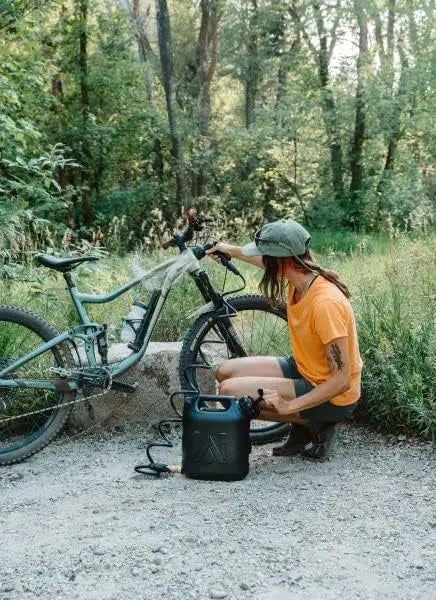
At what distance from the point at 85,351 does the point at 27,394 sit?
0.56 m

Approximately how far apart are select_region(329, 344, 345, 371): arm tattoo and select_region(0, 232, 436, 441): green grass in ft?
2.55

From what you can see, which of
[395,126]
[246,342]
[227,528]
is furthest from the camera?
[395,126]

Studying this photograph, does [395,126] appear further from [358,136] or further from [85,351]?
[85,351]

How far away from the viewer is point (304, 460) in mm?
4012

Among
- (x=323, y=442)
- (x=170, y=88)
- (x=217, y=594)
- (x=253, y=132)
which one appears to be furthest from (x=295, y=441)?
(x=253, y=132)

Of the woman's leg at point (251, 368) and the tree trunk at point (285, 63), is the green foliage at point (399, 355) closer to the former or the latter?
the woman's leg at point (251, 368)

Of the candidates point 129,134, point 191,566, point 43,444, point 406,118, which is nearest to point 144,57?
point 129,134

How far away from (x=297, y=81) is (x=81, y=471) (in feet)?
59.2

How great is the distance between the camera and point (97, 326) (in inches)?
171

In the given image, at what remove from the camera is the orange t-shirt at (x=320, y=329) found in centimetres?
355

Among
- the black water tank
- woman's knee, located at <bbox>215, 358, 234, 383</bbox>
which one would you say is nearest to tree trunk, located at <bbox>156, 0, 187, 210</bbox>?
woman's knee, located at <bbox>215, 358, 234, 383</bbox>

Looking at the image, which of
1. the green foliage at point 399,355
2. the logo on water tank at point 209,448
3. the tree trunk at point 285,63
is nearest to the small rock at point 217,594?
the logo on water tank at point 209,448

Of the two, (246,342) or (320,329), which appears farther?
(246,342)

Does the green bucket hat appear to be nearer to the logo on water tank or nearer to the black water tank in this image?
the black water tank
